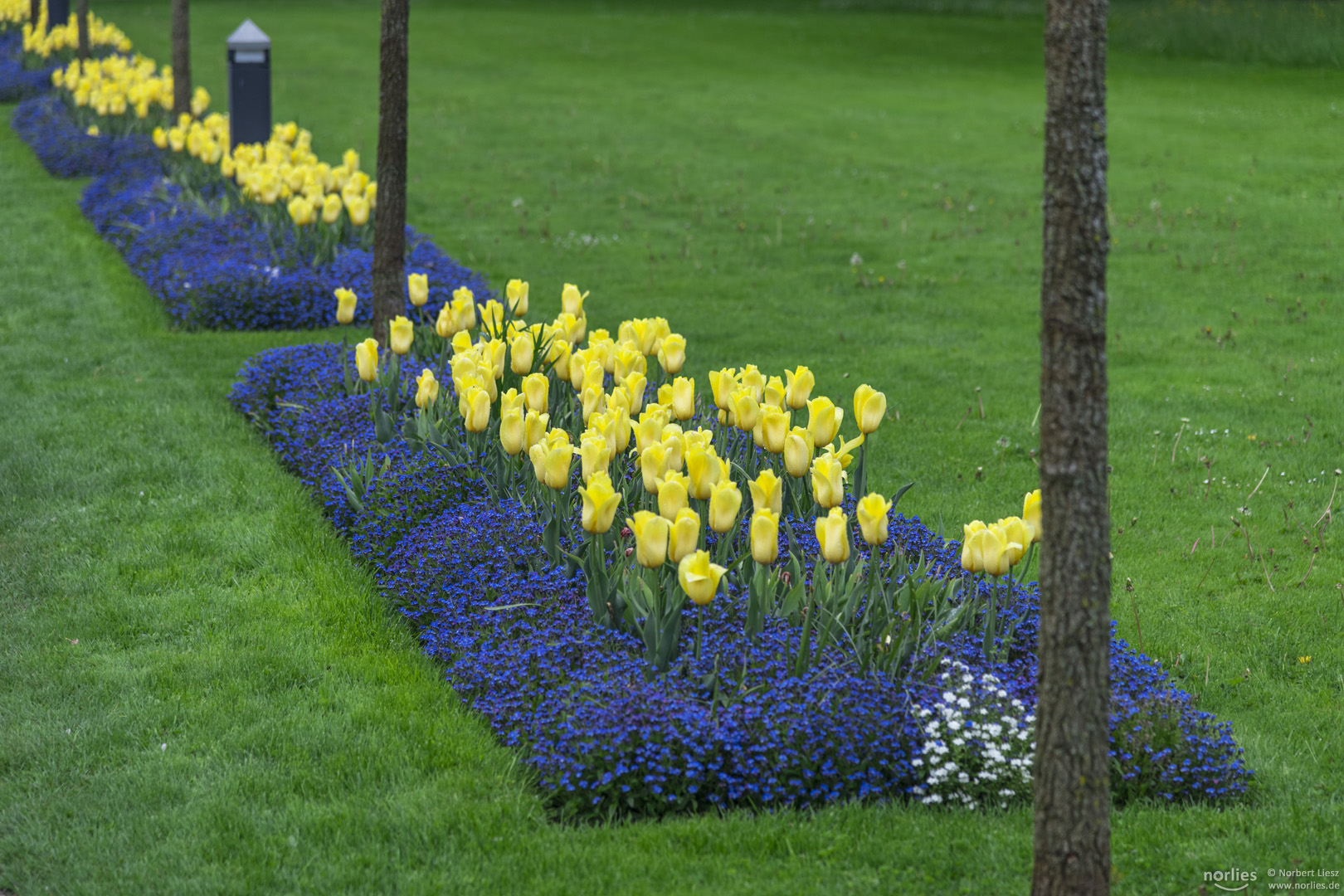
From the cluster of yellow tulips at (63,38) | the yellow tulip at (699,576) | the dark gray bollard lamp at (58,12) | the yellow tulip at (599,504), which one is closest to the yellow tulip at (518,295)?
the yellow tulip at (599,504)

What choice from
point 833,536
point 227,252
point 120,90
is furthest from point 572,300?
point 120,90

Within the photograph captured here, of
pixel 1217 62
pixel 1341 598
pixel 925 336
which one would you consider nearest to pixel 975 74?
pixel 1217 62

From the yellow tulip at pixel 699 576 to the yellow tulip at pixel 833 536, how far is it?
0.43m

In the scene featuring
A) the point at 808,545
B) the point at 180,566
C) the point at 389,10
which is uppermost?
the point at 389,10

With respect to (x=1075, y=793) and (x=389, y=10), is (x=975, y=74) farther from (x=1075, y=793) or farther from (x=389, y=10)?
(x=1075, y=793)

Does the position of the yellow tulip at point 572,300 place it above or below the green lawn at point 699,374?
above

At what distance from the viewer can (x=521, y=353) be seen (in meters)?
6.66

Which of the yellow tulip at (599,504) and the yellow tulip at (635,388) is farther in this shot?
the yellow tulip at (635,388)

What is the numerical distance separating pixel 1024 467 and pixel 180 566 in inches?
184

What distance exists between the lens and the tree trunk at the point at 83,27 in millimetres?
19344

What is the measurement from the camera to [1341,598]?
6.08 meters

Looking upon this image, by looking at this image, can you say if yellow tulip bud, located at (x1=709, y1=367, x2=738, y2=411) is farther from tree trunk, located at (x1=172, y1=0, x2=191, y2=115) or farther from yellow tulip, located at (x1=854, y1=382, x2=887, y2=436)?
tree trunk, located at (x1=172, y1=0, x2=191, y2=115)

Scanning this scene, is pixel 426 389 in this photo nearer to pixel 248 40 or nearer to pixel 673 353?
pixel 673 353

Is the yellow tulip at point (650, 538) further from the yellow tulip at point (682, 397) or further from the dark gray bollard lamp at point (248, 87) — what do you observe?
the dark gray bollard lamp at point (248, 87)
